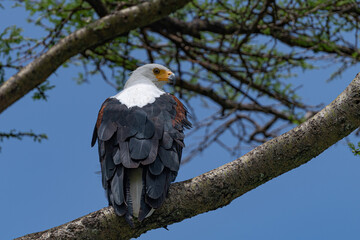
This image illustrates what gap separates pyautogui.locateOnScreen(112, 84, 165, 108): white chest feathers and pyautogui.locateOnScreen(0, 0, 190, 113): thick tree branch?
1.56 m

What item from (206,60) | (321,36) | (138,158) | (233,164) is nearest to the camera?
(138,158)

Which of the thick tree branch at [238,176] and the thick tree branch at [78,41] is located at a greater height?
the thick tree branch at [78,41]

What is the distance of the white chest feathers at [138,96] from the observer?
342cm

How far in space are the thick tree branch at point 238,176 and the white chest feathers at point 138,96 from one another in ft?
2.55

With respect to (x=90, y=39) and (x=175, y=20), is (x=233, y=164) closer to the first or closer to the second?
(x=90, y=39)

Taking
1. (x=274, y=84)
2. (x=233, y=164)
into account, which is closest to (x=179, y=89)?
(x=274, y=84)

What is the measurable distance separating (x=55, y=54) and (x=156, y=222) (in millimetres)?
3142

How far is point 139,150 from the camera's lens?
9.41ft

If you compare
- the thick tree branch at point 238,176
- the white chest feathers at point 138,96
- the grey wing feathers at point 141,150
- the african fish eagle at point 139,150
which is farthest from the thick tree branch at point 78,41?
the thick tree branch at point 238,176

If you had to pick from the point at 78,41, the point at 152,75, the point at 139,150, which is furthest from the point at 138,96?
the point at 78,41

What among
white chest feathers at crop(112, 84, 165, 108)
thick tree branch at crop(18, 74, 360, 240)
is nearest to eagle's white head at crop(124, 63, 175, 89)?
white chest feathers at crop(112, 84, 165, 108)

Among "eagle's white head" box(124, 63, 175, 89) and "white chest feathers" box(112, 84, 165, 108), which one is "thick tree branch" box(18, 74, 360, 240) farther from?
"eagle's white head" box(124, 63, 175, 89)

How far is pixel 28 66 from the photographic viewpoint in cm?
536

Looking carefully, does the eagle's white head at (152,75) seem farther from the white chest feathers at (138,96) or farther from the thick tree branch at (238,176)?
the thick tree branch at (238,176)
